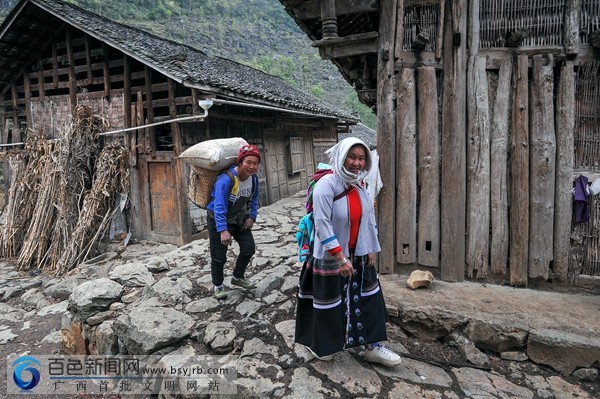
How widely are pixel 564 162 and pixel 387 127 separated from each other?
1656mm

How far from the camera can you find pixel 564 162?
3293 mm

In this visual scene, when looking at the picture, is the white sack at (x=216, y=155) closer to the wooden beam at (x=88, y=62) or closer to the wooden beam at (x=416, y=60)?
the wooden beam at (x=416, y=60)

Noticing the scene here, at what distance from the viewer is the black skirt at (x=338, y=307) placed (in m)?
2.63

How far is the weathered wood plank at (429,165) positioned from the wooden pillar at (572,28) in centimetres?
117

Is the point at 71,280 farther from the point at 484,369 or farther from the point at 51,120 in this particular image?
the point at 484,369

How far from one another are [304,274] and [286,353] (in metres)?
0.80

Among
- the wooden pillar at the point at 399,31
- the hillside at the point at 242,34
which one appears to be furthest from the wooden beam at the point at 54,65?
the hillside at the point at 242,34

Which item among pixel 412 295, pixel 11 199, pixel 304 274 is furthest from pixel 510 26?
pixel 11 199

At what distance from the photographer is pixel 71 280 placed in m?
6.73

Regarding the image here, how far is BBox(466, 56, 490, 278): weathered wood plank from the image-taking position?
3.46 meters

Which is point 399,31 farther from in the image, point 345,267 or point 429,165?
point 345,267

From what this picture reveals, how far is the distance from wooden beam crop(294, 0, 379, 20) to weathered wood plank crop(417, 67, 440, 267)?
0.90 metres

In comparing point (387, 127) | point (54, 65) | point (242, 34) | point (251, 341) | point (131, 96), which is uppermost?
point (242, 34)

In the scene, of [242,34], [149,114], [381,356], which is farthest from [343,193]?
[242,34]
